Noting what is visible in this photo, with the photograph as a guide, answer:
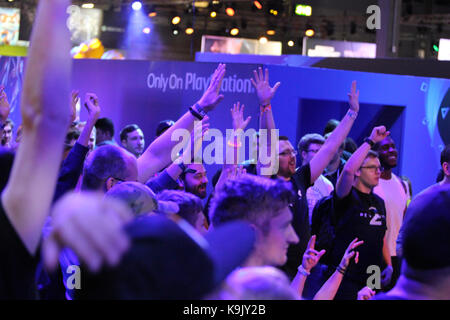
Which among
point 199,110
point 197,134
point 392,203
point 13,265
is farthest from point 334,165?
point 13,265

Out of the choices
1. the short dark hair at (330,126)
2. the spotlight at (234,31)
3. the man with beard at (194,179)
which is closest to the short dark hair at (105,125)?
the short dark hair at (330,126)

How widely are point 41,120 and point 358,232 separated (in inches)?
126

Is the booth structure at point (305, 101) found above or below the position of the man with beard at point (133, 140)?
above

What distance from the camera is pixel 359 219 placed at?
162 inches

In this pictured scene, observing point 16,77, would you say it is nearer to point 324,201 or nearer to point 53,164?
point 324,201

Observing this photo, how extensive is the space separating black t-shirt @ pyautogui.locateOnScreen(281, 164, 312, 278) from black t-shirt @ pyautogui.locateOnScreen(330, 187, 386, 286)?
11.7 inches

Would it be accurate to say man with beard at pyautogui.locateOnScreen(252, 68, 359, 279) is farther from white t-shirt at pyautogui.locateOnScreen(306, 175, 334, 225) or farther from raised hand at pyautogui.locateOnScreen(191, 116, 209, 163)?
white t-shirt at pyautogui.locateOnScreen(306, 175, 334, 225)

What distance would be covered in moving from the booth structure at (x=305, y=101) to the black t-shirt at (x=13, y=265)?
16.7ft

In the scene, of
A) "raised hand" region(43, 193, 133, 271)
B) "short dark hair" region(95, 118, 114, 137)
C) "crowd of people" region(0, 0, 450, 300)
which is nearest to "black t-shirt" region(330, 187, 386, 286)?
"crowd of people" region(0, 0, 450, 300)

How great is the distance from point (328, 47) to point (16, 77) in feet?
22.8

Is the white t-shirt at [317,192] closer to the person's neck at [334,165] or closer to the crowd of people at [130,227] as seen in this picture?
the person's neck at [334,165]

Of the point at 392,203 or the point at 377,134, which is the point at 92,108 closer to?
A: the point at 377,134

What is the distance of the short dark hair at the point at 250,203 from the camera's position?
79.8 inches

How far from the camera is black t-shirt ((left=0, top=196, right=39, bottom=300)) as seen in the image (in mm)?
1210
